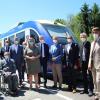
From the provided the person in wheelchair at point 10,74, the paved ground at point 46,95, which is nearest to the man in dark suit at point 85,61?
the paved ground at point 46,95

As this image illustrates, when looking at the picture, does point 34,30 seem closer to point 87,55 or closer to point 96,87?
point 87,55

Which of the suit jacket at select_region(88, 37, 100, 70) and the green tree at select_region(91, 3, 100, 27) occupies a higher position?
the green tree at select_region(91, 3, 100, 27)

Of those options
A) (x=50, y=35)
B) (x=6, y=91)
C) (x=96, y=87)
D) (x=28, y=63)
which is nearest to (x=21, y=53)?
(x=28, y=63)

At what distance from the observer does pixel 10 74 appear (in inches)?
493

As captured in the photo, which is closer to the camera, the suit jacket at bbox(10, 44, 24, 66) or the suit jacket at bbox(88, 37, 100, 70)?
the suit jacket at bbox(88, 37, 100, 70)

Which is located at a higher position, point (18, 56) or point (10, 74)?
point (18, 56)

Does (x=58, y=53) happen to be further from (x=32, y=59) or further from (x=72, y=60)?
→ (x=32, y=59)

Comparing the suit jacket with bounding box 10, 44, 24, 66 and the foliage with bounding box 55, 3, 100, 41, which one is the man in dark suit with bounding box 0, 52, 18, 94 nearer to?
the suit jacket with bounding box 10, 44, 24, 66

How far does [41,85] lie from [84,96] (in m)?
2.83

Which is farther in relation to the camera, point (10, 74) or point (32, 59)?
point (32, 59)

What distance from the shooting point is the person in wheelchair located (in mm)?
12398

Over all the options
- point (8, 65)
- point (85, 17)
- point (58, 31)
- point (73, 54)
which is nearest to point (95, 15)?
point (85, 17)

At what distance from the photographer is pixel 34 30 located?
55.8 ft

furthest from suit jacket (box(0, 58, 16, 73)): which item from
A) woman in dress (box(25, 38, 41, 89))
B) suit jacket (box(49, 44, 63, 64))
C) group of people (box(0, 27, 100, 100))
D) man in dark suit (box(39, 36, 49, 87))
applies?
suit jacket (box(49, 44, 63, 64))
